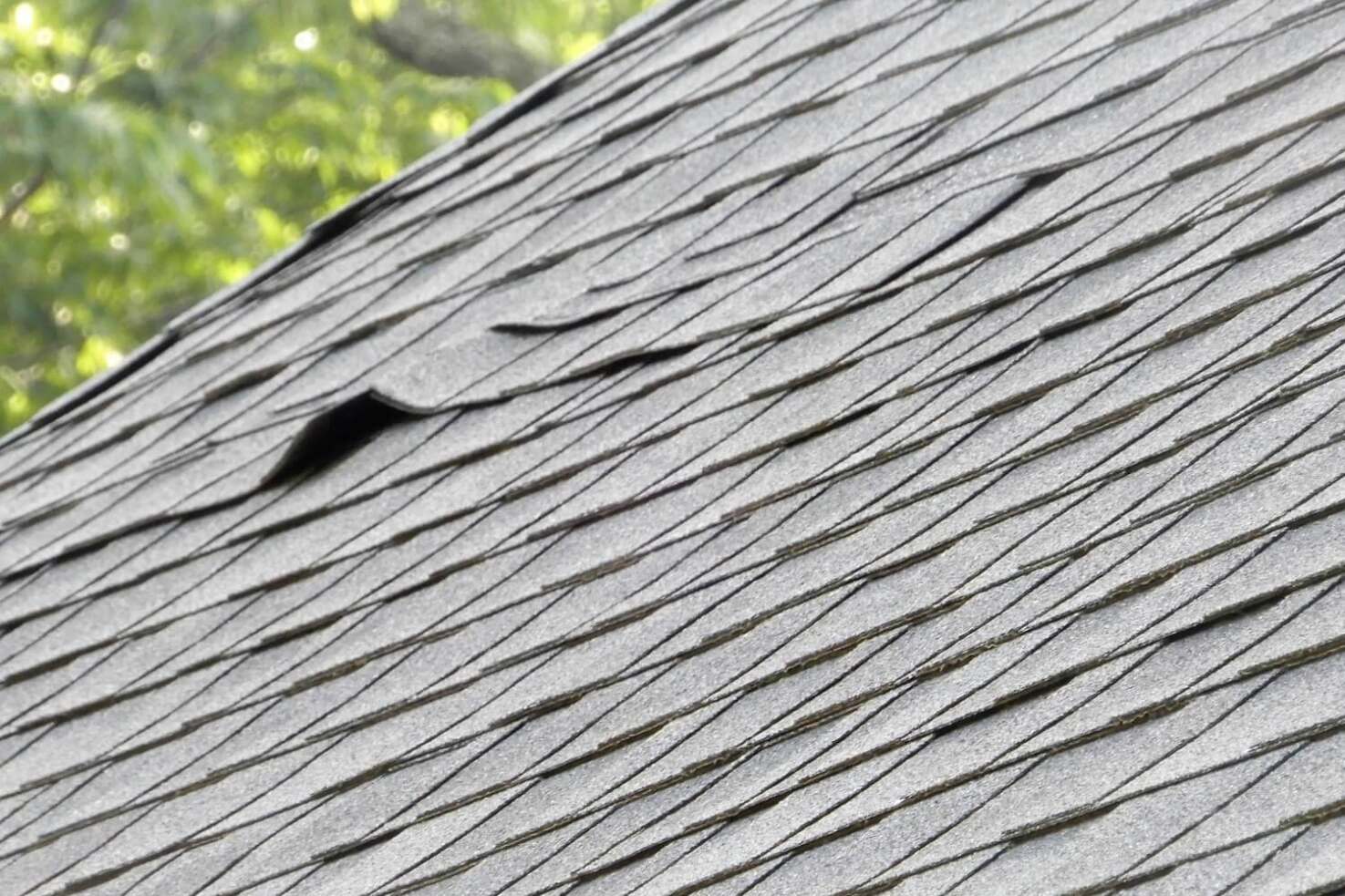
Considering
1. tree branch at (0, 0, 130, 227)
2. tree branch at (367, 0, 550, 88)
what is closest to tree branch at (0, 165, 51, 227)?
tree branch at (0, 0, 130, 227)

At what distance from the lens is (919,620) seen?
94.7 inches

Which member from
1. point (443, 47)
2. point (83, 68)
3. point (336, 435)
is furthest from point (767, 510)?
point (443, 47)

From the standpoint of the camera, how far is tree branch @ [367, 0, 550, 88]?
1364 cm

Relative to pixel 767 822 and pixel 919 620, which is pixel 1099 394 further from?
pixel 767 822

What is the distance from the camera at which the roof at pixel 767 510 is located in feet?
7.00

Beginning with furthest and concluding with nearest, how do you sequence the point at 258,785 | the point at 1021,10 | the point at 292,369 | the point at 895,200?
the point at 292,369 < the point at 1021,10 < the point at 895,200 < the point at 258,785

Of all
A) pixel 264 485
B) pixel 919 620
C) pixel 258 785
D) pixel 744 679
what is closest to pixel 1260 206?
pixel 919 620

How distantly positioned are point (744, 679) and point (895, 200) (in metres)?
1.02

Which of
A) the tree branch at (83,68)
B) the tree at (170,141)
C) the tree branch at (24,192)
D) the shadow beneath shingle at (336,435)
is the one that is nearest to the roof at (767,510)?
the shadow beneath shingle at (336,435)

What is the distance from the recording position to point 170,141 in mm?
9328

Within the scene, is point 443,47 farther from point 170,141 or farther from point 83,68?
point 170,141

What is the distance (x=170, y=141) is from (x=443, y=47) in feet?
15.2

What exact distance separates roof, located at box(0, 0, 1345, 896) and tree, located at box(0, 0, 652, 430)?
5753 millimetres

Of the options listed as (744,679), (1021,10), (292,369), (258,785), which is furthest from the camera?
(292,369)
